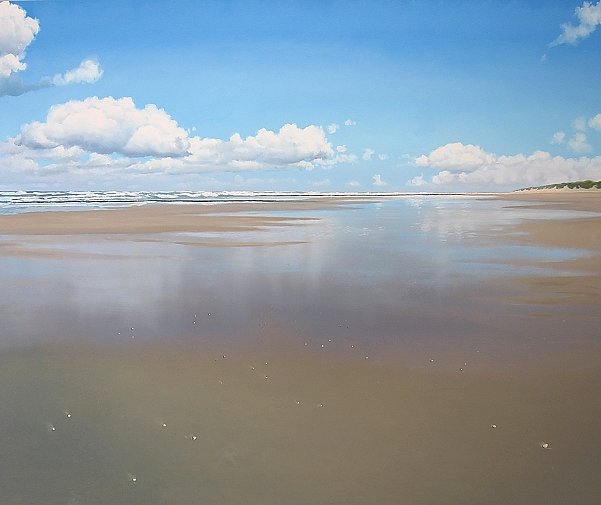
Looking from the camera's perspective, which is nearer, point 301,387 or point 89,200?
point 301,387

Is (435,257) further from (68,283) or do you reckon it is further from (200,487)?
(200,487)

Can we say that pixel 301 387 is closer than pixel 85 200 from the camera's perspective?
Yes

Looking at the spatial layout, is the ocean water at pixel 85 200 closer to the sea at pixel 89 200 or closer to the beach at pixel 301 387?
the sea at pixel 89 200

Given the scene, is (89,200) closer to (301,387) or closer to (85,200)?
(85,200)

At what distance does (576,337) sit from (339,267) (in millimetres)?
3620

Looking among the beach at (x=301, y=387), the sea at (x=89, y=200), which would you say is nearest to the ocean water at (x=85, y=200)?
the sea at (x=89, y=200)

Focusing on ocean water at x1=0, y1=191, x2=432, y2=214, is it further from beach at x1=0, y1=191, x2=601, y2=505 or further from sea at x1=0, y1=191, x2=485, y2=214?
beach at x1=0, y1=191, x2=601, y2=505

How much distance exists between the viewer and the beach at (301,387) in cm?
213

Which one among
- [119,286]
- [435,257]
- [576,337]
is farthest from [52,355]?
[435,257]

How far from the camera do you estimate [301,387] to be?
306 centimetres

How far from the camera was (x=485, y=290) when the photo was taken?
5.72 m

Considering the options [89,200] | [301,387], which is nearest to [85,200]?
[89,200]

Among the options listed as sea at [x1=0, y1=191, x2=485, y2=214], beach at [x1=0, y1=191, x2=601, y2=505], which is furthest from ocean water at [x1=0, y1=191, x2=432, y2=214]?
beach at [x1=0, y1=191, x2=601, y2=505]

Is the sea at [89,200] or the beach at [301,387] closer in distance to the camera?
the beach at [301,387]
